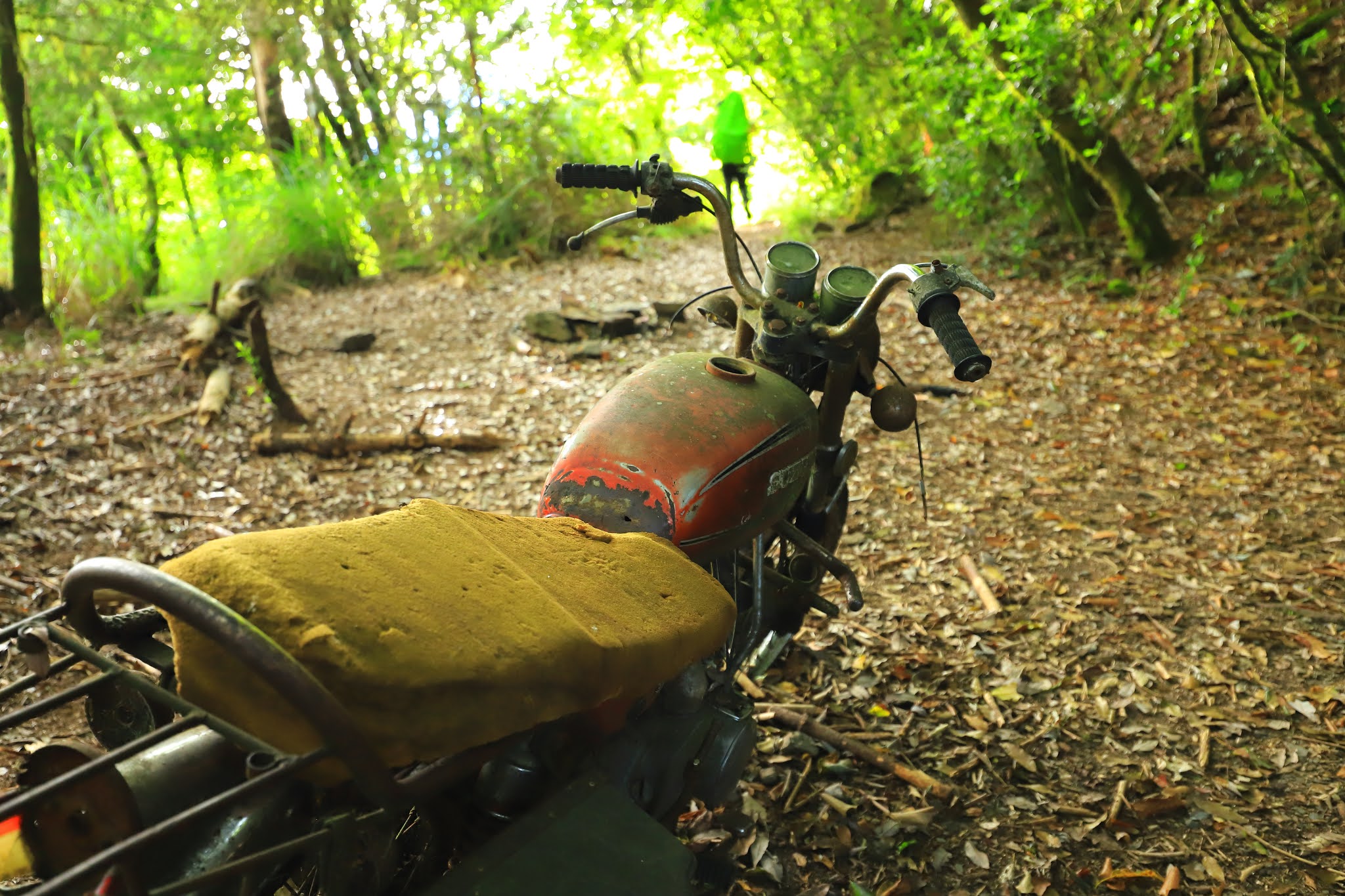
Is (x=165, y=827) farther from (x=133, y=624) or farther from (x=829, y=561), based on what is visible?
(x=829, y=561)

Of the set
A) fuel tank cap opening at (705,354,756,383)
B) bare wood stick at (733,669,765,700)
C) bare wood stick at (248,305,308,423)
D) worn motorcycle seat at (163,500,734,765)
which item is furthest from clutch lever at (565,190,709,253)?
bare wood stick at (248,305,308,423)

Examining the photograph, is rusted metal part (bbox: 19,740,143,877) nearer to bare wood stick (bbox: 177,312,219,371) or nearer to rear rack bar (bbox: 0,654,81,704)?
rear rack bar (bbox: 0,654,81,704)

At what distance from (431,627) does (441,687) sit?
0.27 feet

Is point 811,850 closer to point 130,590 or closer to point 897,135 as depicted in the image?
point 130,590

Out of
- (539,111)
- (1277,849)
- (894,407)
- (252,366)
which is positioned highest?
(539,111)

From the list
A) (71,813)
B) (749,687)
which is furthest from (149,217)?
(71,813)

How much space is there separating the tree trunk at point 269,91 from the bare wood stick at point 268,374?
17.0 ft

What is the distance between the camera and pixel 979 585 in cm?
344

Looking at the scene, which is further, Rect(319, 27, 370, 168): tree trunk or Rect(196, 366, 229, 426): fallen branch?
Rect(319, 27, 370, 168): tree trunk

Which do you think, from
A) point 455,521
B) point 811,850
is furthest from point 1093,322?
point 455,521

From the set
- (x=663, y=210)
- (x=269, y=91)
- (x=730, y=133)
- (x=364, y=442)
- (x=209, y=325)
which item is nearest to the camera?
(x=663, y=210)

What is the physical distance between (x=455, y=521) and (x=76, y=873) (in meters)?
0.64

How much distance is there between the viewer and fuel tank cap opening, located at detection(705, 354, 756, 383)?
196 centimetres

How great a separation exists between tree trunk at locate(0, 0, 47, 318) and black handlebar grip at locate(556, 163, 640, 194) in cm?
522
